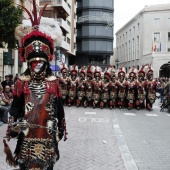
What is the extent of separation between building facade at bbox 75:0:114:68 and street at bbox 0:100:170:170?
48.1 metres

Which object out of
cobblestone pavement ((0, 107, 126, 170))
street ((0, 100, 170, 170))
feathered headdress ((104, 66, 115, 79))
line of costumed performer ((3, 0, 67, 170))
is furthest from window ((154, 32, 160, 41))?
line of costumed performer ((3, 0, 67, 170))

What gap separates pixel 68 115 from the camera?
14.4m

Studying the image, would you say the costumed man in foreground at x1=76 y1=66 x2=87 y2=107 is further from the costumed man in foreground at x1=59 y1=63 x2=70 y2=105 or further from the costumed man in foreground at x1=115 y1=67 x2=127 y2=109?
the costumed man in foreground at x1=115 y1=67 x2=127 y2=109

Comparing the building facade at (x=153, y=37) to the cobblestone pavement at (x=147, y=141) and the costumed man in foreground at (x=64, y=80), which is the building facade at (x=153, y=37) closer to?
the costumed man in foreground at (x=64, y=80)

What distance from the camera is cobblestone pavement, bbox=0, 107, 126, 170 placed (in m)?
6.54

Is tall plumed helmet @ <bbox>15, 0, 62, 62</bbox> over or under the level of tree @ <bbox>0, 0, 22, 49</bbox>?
under

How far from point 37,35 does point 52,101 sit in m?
0.91

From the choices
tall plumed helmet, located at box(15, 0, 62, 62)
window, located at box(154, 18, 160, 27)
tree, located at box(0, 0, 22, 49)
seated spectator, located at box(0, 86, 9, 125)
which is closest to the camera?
tall plumed helmet, located at box(15, 0, 62, 62)

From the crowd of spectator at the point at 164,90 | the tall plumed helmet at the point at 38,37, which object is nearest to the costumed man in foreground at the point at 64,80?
the crowd of spectator at the point at 164,90

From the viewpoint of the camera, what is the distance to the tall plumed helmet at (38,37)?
14.4 ft

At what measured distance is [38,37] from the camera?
14.7 feet

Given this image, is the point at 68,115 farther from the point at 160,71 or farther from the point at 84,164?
the point at 160,71

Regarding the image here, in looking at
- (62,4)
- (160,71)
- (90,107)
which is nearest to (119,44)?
(160,71)

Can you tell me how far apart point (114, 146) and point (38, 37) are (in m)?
4.64
